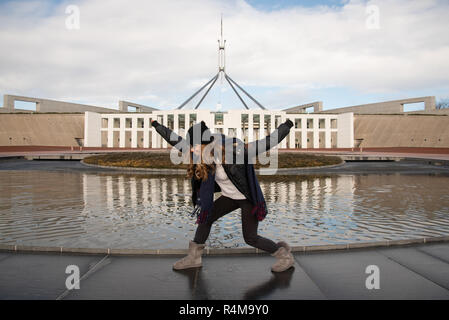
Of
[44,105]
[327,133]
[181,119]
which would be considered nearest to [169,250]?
[181,119]

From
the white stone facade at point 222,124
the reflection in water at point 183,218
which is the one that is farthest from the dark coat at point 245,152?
the white stone facade at point 222,124

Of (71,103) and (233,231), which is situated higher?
(71,103)

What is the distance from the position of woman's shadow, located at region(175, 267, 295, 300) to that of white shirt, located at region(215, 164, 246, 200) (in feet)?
2.90

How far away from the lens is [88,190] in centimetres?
1054

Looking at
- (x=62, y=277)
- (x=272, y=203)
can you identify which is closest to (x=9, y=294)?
(x=62, y=277)

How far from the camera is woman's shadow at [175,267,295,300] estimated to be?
296 centimetres

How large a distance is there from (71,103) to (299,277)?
225 feet

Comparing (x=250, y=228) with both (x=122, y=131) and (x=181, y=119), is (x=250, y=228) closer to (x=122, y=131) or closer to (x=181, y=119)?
(x=181, y=119)

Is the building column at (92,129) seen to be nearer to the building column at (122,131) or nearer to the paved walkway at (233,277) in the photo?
the building column at (122,131)

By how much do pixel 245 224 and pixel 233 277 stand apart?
56 cm

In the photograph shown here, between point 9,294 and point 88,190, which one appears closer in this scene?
point 9,294

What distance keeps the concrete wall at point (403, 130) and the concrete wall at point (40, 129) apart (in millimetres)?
45492
